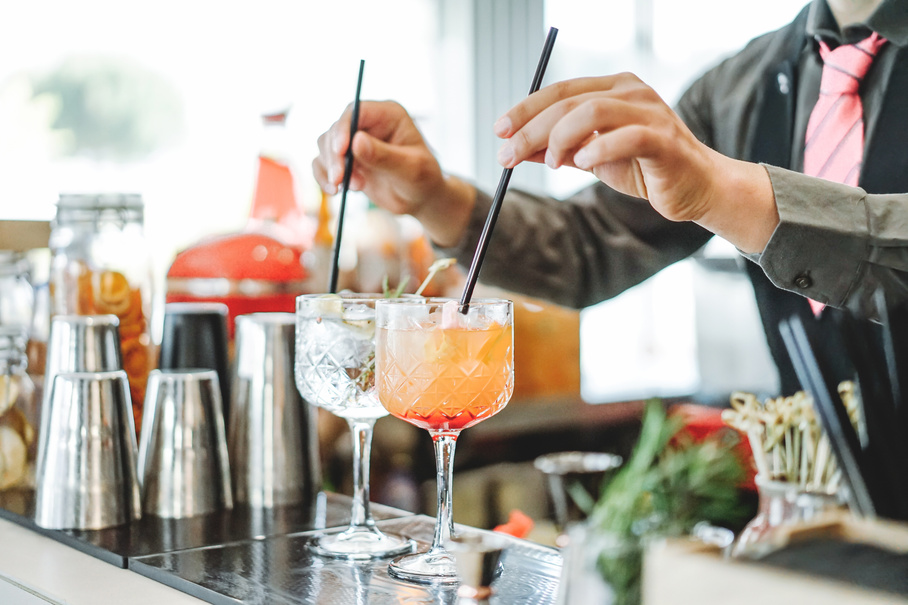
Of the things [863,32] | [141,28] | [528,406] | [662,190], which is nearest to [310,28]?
[141,28]

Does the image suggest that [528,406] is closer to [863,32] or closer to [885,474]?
[863,32]

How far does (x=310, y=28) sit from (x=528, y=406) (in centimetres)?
135

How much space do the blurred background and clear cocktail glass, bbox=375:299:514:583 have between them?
1.29 metres

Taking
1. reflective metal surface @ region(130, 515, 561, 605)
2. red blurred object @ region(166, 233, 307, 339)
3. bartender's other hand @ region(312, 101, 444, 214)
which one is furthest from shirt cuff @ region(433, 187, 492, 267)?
reflective metal surface @ region(130, 515, 561, 605)

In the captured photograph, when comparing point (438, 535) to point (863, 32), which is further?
point (863, 32)

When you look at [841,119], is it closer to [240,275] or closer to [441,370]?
[441,370]

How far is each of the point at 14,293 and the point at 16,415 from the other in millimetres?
228

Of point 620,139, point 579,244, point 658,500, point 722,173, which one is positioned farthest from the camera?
point 579,244

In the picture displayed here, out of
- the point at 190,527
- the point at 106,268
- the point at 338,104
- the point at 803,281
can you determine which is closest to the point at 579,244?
the point at 803,281

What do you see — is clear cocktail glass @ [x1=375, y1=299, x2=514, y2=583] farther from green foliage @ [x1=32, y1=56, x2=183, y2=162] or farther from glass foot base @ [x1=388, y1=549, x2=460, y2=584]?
green foliage @ [x1=32, y1=56, x2=183, y2=162]

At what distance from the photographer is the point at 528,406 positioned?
255 centimetres

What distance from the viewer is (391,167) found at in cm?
136

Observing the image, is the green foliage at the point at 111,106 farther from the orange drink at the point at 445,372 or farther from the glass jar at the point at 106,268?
the orange drink at the point at 445,372

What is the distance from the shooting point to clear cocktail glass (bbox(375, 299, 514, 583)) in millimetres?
865
